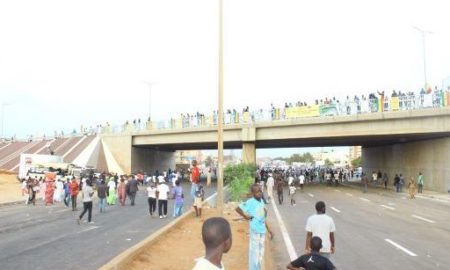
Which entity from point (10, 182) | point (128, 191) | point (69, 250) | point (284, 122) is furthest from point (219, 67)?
point (10, 182)

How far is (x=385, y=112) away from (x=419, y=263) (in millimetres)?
28662

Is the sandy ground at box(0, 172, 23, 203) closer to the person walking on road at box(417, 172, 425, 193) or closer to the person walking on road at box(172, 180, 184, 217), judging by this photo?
the person walking on road at box(172, 180, 184, 217)

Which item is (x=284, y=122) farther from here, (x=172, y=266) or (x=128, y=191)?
(x=172, y=266)

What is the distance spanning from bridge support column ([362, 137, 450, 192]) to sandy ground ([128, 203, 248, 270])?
24.8 m

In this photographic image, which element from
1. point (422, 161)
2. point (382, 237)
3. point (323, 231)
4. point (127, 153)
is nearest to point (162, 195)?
point (382, 237)

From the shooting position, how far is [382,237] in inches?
631

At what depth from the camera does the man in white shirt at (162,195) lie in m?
22.0

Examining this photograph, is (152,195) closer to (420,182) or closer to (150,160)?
(420,182)

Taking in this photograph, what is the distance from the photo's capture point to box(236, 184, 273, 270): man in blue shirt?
29.3 feet

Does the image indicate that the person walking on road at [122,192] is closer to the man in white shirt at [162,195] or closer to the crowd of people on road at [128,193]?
the crowd of people on road at [128,193]

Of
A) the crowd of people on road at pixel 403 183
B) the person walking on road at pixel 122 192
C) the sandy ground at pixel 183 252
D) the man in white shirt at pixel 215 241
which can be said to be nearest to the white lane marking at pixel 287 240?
the sandy ground at pixel 183 252

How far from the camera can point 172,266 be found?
36.0 feet

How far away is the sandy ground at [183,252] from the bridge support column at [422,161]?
977 inches

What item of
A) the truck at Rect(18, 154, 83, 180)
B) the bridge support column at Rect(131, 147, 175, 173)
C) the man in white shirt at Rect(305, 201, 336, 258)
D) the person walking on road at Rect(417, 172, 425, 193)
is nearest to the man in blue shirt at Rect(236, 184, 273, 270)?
the man in white shirt at Rect(305, 201, 336, 258)
